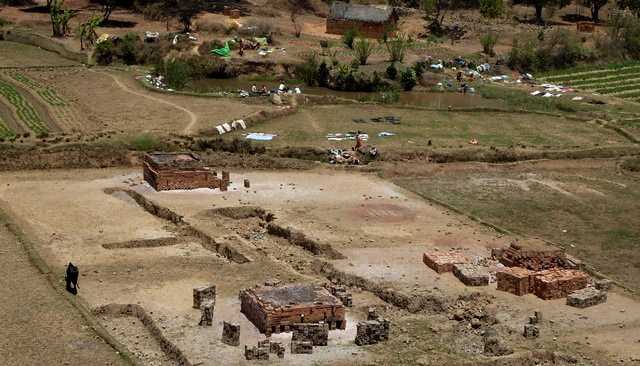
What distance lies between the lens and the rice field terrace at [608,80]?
5988cm

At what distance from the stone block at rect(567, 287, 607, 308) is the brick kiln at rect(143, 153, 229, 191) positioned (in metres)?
13.2

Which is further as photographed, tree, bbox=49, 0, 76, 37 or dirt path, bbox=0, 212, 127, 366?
tree, bbox=49, 0, 76, 37

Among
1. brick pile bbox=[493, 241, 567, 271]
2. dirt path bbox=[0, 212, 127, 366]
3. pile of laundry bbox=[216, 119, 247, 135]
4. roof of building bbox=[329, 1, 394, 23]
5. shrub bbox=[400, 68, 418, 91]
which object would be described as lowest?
shrub bbox=[400, 68, 418, 91]

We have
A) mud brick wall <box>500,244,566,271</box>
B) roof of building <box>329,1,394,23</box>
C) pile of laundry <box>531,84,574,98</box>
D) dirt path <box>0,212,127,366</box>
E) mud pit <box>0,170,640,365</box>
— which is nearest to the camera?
dirt path <box>0,212,127,366</box>

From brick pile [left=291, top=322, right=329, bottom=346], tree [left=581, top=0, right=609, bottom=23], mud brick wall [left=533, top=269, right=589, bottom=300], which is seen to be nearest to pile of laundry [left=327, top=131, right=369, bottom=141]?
mud brick wall [left=533, top=269, right=589, bottom=300]

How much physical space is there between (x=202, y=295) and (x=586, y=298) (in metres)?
8.88

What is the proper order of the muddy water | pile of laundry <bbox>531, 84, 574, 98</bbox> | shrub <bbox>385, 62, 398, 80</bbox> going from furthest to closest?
shrub <bbox>385, 62, 398, 80</bbox> → pile of laundry <bbox>531, 84, 574, 98</bbox> → the muddy water

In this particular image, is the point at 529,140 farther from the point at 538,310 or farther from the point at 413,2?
the point at 413,2

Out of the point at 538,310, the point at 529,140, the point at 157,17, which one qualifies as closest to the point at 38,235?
the point at 538,310

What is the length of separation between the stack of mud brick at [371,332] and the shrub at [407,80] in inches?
1475

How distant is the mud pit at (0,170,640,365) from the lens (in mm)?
24219

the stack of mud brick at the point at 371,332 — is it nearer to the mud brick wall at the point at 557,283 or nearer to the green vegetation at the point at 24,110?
the mud brick wall at the point at 557,283

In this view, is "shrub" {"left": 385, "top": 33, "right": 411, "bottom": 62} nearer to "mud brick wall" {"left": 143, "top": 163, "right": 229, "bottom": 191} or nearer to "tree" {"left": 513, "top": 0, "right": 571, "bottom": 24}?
"tree" {"left": 513, "top": 0, "right": 571, "bottom": 24}

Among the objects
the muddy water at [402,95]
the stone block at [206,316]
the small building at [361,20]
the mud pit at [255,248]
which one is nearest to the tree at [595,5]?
the small building at [361,20]
